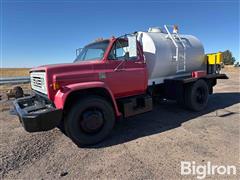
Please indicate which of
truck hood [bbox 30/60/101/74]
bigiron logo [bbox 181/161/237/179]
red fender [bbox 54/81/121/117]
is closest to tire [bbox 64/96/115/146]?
red fender [bbox 54/81/121/117]

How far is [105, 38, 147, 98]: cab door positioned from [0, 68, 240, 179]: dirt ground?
1.08m

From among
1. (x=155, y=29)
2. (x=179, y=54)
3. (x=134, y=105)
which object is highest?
(x=155, y=29)

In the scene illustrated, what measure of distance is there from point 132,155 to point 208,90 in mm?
4817

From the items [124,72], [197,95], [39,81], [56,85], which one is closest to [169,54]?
[197,95]

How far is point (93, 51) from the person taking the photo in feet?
17.9

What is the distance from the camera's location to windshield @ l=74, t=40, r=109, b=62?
5116 millimetres

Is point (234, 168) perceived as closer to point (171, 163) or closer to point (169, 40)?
Result: point (171, 163)

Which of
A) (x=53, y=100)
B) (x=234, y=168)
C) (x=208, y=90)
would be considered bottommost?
(x=234, y=168)

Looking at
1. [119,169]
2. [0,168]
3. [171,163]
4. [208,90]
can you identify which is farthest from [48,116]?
[208,90]

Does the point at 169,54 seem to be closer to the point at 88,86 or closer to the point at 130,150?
the point at 88,86

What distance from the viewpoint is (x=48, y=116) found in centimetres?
389

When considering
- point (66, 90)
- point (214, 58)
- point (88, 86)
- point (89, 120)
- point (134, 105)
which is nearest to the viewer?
point (66, 90)

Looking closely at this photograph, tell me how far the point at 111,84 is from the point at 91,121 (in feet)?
3.27

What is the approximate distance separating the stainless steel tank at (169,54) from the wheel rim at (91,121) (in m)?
2.15
